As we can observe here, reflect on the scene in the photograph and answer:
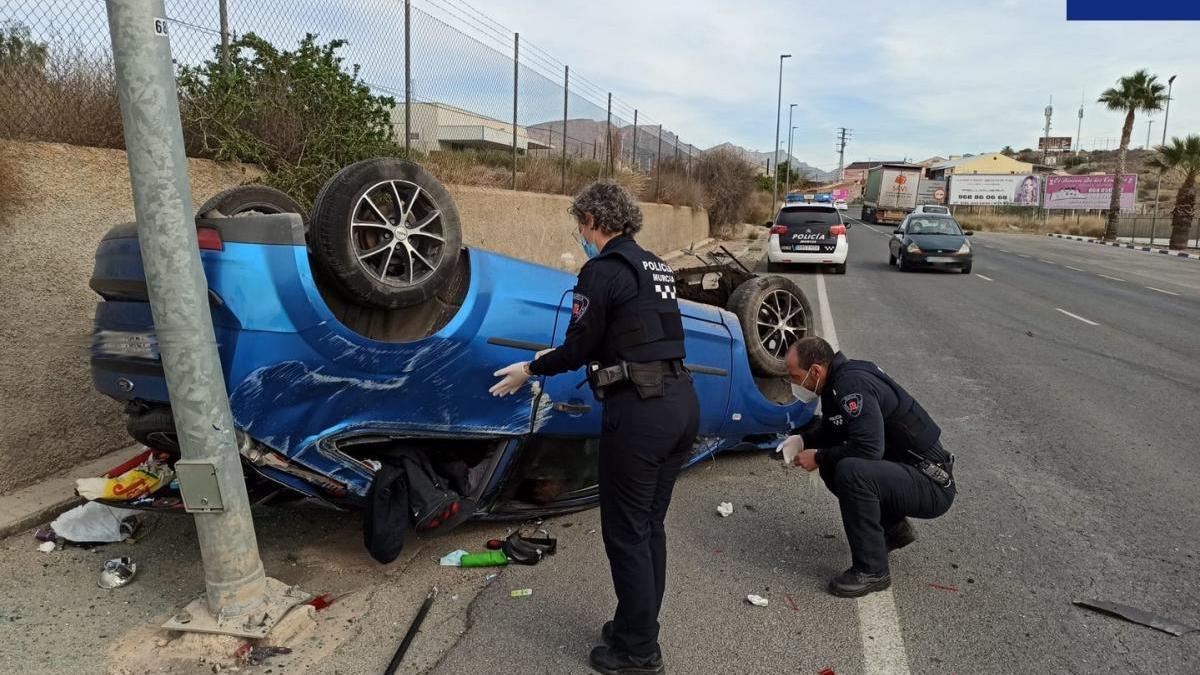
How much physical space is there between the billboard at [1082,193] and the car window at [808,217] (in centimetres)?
4224

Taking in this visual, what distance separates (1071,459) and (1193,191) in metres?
37.4

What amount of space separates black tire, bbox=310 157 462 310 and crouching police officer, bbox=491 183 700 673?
0.85 metres

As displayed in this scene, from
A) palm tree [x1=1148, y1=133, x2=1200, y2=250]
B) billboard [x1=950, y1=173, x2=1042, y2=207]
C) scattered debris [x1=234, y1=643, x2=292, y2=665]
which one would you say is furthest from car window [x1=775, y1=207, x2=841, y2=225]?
billboard [x1=950, y1=173, x2=1042, y2=207]

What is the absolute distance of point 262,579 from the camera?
3.09 metres

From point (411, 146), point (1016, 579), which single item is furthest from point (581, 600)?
point (411, 146)

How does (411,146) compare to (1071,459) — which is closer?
(1071,459)

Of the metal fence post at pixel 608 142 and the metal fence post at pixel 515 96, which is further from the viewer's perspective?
the metal fence post at pixel 608 142

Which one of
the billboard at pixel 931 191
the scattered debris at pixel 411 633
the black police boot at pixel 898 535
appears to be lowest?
the scattered debris at pixel 411 633

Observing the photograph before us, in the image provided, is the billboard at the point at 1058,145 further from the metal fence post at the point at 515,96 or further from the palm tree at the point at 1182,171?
the metal fence post at the point at 515,96

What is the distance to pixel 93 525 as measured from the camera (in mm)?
3760

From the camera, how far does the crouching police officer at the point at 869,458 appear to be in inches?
136

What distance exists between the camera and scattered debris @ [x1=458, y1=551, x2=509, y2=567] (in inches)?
142

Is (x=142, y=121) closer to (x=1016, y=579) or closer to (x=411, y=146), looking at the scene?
(x=1016, y=579)

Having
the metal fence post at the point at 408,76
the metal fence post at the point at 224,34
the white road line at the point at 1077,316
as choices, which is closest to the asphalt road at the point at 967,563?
the white road line at the point at 1077,316
